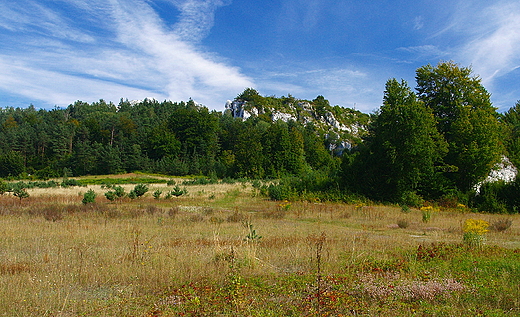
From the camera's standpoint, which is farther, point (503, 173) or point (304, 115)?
point (304, 115)

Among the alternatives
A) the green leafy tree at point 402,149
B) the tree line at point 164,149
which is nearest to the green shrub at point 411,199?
the green leafy tree at point 402,149

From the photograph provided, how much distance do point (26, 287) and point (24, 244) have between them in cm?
509

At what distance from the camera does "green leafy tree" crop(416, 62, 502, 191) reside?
2909 centimetres

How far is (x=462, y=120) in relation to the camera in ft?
97.8

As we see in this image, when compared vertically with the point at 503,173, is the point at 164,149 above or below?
above

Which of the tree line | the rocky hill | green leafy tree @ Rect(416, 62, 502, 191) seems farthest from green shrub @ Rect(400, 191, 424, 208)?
the rocky hill

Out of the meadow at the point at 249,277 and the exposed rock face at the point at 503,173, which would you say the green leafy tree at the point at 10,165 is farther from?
the exposed rock face at the point at 503,173

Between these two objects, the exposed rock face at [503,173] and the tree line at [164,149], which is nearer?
the exposed rock face at [503,173]

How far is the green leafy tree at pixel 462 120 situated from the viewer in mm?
29094

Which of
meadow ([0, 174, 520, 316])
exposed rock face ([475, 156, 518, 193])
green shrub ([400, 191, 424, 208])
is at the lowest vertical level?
A: meadow ([0, 174, 520, 316])

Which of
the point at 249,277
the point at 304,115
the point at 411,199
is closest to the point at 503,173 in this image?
the point at 411,199

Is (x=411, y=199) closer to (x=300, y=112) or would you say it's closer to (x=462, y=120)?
(x=462, y=120)

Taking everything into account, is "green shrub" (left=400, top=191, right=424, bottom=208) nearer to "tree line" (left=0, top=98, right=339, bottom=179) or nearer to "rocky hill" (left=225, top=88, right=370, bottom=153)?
"tree line" (left=0, top=98, right=339, bottom=179)

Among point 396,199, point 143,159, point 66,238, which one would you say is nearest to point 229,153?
point 143,159
